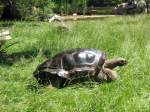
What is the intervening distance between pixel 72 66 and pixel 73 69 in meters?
0.06

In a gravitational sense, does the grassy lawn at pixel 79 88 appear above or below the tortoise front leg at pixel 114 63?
below

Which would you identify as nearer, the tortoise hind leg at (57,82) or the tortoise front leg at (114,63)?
the tortoise hind leg at (57,82)

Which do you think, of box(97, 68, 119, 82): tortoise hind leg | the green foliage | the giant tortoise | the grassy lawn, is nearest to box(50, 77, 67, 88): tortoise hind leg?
the giant tortoise

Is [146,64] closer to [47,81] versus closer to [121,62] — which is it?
[121,62]

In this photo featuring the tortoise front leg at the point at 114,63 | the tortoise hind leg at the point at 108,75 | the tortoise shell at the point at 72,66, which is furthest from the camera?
the tortoise front leg at the point at 114,63

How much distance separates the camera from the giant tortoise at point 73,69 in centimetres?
719

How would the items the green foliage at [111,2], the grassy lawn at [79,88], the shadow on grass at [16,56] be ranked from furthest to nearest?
the green foliage at [111,2] < the shadow on grass at [16,56] < the grassy lawn at [79,88]

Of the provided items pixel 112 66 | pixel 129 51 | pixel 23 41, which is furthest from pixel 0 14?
pixel 112 66

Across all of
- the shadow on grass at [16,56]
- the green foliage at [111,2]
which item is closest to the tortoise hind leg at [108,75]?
the shadow on grass at [16,56]

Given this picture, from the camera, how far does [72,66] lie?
7.27 meters

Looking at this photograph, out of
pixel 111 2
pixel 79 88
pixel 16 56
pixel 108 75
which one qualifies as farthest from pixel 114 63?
pixel 111 2

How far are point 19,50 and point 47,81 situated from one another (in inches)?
167

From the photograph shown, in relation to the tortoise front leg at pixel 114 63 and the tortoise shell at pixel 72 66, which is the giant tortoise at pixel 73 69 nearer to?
the tortoise shell at pixel 72 66

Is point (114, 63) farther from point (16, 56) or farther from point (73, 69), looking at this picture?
point (16, 56)
